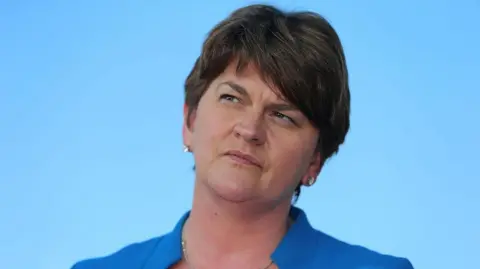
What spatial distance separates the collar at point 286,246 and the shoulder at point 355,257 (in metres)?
0.04

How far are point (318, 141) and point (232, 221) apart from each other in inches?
12.5

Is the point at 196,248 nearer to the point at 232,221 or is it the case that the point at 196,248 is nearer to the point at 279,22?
the point at 232,221

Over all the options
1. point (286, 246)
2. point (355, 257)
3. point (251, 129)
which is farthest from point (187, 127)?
point (355, 257)

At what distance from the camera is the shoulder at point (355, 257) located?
2105 mm

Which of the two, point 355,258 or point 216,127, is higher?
point 216,127

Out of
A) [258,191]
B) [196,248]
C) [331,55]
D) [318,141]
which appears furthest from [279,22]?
[196,248]

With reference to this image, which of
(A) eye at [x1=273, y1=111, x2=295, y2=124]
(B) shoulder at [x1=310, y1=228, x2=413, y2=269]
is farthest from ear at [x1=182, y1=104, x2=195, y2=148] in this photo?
(B) shoulder at [x1=310, y1=228, x2=413, y2=269]

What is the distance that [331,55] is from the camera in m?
2.10

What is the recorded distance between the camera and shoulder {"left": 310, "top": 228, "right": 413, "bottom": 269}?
6.91ft

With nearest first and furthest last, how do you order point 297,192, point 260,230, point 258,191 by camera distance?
point 258,191, point 260,230, point 297,192

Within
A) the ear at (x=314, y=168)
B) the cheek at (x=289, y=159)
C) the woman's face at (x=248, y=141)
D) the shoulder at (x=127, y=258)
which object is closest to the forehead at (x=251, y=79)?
the woman's face at (x=248, y=141)

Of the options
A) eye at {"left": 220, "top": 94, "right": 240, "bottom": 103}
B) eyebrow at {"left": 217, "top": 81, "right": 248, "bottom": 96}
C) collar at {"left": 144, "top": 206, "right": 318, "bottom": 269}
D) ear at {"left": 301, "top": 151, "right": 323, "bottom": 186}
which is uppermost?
eyebrow at {"left": 217, "top": 81, "right": 248, "bottom": 96}

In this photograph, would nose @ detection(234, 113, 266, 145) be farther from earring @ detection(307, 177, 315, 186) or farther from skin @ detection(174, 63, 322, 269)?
earring @ detection(307, 177, 315, 186)

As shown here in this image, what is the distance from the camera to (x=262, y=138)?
1.99 m
